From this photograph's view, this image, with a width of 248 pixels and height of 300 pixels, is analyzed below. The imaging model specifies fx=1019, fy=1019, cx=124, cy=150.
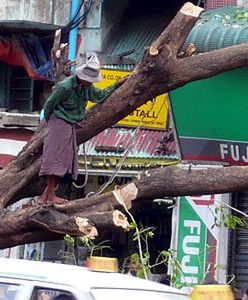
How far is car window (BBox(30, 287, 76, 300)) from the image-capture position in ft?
19.1

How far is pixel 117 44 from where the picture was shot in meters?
16.0

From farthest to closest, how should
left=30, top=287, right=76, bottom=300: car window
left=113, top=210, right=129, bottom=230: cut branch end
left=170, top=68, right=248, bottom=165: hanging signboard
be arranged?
left=170, top=68, right=248, bottom=165: hanging signboard, left=113, top=210, right=129, bottom=230: cut branch end, left=30, top=287, right=76, bottom=300: car window

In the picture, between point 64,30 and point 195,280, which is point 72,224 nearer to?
point 195,280

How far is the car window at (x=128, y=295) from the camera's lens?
5.88 meters

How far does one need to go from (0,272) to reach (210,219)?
269 inches

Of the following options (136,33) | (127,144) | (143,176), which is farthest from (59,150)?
(136,33)

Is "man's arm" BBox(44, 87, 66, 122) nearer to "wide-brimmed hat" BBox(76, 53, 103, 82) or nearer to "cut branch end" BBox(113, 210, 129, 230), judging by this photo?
"wide-brimmed hat" BBox(76, 53, 103, 82)

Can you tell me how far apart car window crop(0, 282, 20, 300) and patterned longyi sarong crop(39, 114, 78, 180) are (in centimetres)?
345

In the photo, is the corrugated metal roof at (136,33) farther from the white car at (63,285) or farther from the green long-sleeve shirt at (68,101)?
the white car at (63,285)

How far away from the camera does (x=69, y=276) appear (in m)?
5.95

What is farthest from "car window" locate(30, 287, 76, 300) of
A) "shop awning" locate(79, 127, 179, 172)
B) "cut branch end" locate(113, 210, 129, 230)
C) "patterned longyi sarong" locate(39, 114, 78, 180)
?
"shop awning" locate(79, 127, 179, 172)

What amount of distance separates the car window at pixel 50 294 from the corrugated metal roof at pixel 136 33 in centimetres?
972

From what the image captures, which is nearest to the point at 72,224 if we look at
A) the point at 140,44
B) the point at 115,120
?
the point at 115,120

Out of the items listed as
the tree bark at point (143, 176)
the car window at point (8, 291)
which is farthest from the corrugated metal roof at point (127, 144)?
the car window at point (8, 291)
